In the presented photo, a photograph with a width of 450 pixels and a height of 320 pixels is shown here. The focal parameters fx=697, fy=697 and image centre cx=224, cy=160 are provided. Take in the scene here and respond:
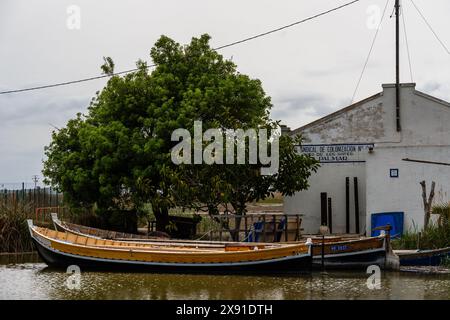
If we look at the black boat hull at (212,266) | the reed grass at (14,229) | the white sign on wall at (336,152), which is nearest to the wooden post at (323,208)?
the white sign on wall at (336,152)

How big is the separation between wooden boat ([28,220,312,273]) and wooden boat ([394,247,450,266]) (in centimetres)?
348

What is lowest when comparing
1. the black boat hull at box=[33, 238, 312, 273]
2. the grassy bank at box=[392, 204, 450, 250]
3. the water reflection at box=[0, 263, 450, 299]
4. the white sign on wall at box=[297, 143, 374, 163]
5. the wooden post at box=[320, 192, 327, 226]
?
the water reflection at box=[0, 263, 450, 299]

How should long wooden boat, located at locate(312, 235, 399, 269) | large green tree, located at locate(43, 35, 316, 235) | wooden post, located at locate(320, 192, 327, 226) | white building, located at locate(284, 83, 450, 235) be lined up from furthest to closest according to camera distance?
1. wooden post, located at locate(320, 192, 327, 226)
2. white building, located at locate(284, 83, 450, 235)
3. large green tree, located at locate(43, 35, 316, 235)
4. long wooden boat, located at locate(312, 235, 399, 269)

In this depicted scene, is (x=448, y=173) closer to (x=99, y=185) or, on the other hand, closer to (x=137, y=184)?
(x=137, y=184)

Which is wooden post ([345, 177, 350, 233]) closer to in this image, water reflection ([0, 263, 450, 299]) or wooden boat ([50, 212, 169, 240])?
water reflection ([0, 263, 450, 299])

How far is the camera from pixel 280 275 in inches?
879

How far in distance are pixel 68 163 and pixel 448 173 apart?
1664 centimetres

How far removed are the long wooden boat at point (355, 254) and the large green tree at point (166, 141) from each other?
4948 millimetres

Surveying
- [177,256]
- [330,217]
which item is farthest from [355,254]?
[330,217]

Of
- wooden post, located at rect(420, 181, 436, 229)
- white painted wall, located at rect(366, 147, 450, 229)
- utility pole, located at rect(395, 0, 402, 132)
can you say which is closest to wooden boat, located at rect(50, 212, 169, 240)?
white painted wall, located at rect(366, 147, 450, 229)

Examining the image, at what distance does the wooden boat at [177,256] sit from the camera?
2203 cm

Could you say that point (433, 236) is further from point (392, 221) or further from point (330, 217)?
point (330, 217)

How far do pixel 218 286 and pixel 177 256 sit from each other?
2.83 m

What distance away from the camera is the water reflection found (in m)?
18.3
